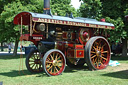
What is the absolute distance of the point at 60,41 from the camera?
8633 millimetres

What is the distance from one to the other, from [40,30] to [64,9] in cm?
1742

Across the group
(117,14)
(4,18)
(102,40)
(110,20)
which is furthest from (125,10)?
(4,18)

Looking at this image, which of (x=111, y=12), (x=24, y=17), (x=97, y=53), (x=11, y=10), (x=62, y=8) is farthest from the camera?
(x=62, y=8)

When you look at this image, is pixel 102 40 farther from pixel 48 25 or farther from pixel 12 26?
pixel 12 26

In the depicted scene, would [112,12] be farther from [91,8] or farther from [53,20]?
[53,20]

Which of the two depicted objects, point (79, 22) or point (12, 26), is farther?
point (12, 26)

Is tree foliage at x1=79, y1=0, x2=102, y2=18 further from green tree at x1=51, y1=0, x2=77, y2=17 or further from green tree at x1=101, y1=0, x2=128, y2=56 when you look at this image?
green tree at x1=51, y1=0, x2=77, y2=17

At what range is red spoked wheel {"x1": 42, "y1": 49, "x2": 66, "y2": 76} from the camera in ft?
24.6

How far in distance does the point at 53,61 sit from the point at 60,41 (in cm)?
121

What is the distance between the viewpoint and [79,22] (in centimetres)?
878

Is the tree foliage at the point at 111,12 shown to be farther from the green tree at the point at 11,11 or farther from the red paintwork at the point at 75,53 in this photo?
the red paintwork at the point at 75,53

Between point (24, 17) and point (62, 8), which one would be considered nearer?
point (24, 17)

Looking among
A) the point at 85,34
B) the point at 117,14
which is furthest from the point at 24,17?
the point at 117,14

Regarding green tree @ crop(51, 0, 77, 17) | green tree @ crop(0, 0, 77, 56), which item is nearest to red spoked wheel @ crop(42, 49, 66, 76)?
green tree @ crop(0, 0, 77, 56)
